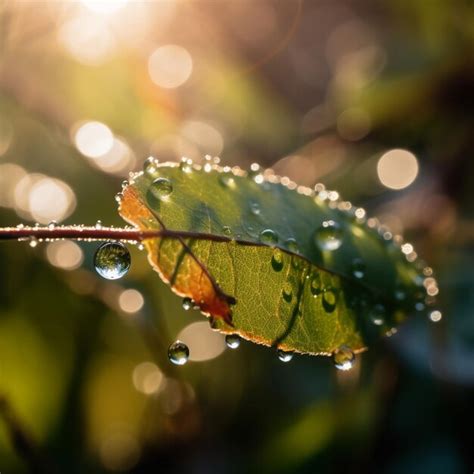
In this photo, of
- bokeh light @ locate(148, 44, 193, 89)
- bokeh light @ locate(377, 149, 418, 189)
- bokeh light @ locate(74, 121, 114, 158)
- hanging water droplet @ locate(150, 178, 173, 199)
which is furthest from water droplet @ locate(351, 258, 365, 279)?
bokeh light @ locate(148, 44, 193, 89)

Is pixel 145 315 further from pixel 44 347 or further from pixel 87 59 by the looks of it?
pixel 87 59

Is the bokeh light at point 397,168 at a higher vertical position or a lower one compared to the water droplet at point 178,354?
higher

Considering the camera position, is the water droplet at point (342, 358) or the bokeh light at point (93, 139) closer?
the water droplet at point (342, 358)

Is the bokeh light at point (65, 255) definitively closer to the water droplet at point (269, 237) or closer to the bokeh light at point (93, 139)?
the bokeh light at point (93, 139)

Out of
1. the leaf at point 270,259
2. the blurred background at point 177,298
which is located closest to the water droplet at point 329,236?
the leaf at point 270,259

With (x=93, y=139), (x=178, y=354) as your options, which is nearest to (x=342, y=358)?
(x=178, y=354)

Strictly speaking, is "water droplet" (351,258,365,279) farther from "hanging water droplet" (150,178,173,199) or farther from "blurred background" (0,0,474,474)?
"blurred background" (0,0,474,474)
